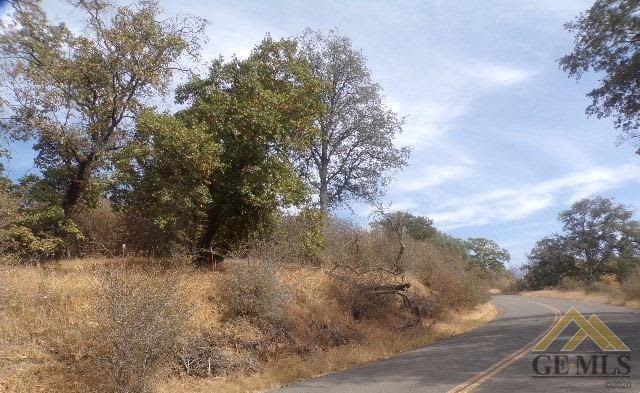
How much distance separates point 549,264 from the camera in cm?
7625

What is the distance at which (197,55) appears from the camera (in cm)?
1814

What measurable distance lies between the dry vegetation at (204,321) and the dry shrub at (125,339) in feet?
0.07

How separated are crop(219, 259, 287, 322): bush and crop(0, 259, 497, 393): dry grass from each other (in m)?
0.24

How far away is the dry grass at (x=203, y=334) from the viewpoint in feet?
32.8

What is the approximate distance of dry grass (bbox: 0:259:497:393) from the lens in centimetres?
998

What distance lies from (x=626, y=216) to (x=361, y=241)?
185 feet

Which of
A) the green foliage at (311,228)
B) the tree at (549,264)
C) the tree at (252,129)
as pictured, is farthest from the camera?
the tree at (549,264)

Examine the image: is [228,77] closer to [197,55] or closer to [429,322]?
[197,55]

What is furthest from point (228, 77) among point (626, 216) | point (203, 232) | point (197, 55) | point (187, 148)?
point (626, 216)

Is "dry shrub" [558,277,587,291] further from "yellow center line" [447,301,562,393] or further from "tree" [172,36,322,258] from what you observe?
"tree" [172,36,322,258]

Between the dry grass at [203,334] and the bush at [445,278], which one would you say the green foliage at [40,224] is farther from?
the bush at [445,278]

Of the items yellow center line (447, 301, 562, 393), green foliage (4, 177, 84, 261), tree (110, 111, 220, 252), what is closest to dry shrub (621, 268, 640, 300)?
yellow center line (447, 301, 562, 393)

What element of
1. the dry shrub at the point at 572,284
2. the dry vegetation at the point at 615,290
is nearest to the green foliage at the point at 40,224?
the dry vegetation at the point at 615,290

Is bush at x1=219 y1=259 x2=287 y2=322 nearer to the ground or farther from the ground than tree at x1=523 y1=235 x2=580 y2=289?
nearer to the ground
